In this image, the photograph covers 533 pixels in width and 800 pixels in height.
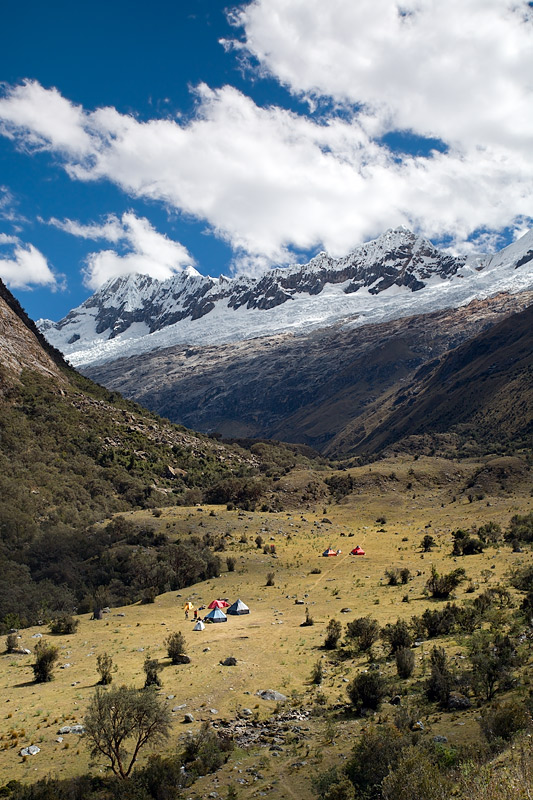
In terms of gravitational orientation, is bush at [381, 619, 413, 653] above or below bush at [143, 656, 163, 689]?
below

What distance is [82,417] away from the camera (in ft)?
267

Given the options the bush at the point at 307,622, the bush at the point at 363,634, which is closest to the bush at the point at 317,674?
the bush at the point at 363,634

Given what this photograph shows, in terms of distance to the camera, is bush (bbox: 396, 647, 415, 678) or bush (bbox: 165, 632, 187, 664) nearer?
bush (bbox: 396, 647, 415, 678)

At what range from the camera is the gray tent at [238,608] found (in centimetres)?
3688

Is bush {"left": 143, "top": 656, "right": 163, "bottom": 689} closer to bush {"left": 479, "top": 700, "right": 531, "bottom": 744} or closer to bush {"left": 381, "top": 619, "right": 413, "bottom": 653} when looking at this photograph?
bush {"left": 381, "top": 619, "right": 413, "bottom": 653}

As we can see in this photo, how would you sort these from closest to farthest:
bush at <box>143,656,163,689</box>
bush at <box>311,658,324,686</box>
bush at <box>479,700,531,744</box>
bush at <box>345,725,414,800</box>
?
bush at <box>345,725,414,800</box>
bush at <box>479,700,531,744</box>
bush at <box>311,658,324,686</box>
bush at <box>143,656,163,689</box>

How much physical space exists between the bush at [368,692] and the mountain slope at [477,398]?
92620 mm

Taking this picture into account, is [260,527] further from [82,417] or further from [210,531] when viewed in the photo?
[82,417]

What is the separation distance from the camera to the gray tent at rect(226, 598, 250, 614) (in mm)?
36875

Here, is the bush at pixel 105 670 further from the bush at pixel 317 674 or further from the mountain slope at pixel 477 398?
the mountain slope at pixel 477 398

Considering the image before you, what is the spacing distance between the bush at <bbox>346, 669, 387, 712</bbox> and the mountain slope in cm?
9262

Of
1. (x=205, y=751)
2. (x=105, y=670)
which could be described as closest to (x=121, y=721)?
(x=205, y=751)

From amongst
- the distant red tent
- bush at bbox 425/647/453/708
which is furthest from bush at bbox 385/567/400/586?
bush at bbox 425/647/453/708

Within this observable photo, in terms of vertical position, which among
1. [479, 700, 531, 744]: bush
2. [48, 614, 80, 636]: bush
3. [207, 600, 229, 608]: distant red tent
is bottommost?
[207, 600, 229, 608]: distant red tent
